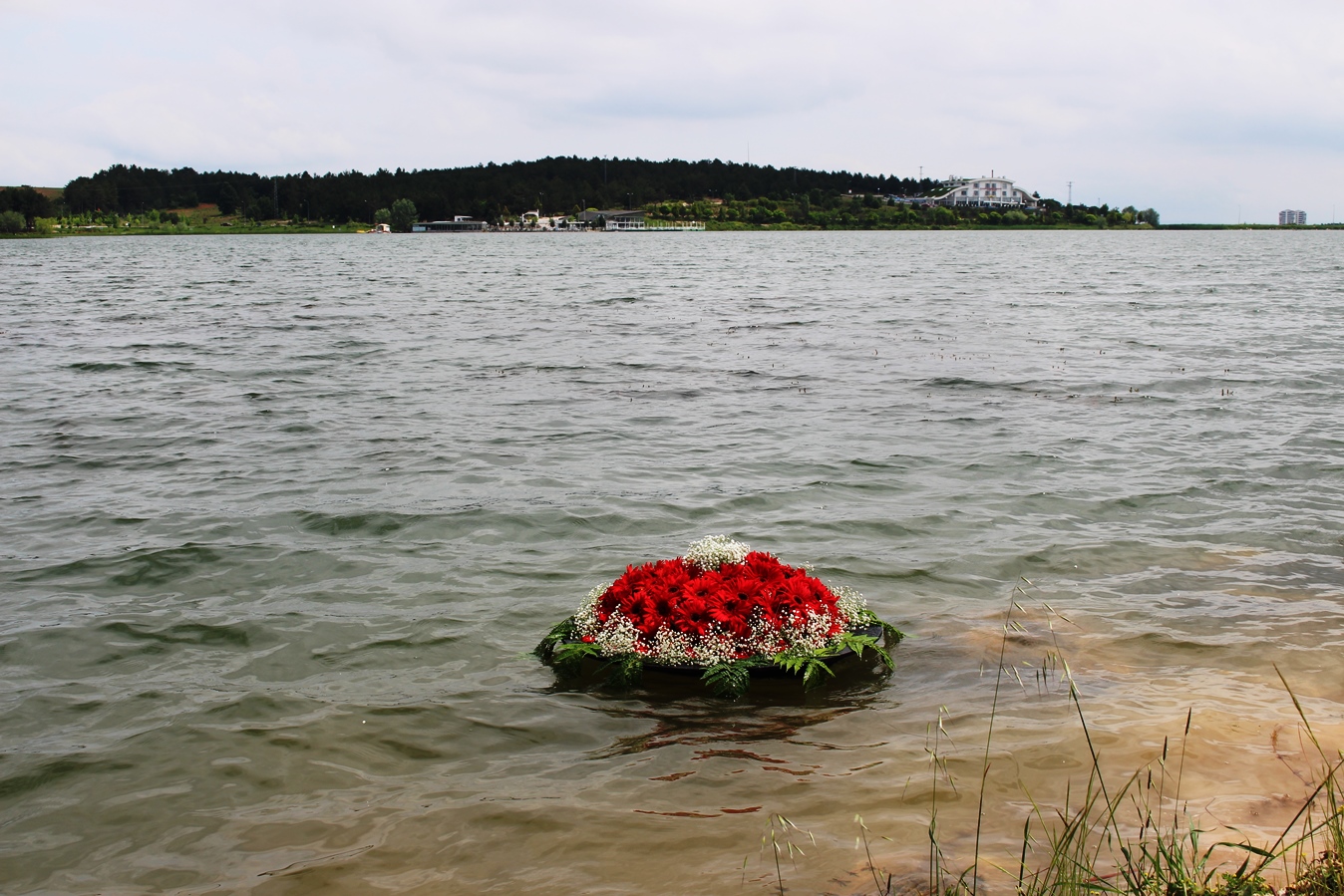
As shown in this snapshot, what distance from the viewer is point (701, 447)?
16094 mm

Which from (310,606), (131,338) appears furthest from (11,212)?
(310,606)

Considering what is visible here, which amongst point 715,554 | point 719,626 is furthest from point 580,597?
point 719,626

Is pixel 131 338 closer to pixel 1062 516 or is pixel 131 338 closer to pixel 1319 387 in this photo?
pixel 1062 516

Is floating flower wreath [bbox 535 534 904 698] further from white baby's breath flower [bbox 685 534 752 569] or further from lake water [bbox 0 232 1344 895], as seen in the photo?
lake water [bbox 0 232 1344 895]

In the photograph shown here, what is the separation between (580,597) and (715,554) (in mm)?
2108

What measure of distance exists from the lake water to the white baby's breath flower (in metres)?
1.10

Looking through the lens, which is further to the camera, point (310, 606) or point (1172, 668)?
point (310, 606)

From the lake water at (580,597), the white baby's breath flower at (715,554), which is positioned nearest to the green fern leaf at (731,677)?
the lake water at (580,597)

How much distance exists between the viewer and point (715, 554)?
7.93 metres

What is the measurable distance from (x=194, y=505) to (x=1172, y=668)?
1124 centimetres

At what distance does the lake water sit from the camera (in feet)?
18.5

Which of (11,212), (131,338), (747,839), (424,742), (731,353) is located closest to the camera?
(747,839)

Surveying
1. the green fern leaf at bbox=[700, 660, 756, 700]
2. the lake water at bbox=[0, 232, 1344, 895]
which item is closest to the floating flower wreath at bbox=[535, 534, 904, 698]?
the green fern leaf at bbox=[700, 660, 756, 700]

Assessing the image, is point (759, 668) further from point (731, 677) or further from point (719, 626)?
point (719, 626)
